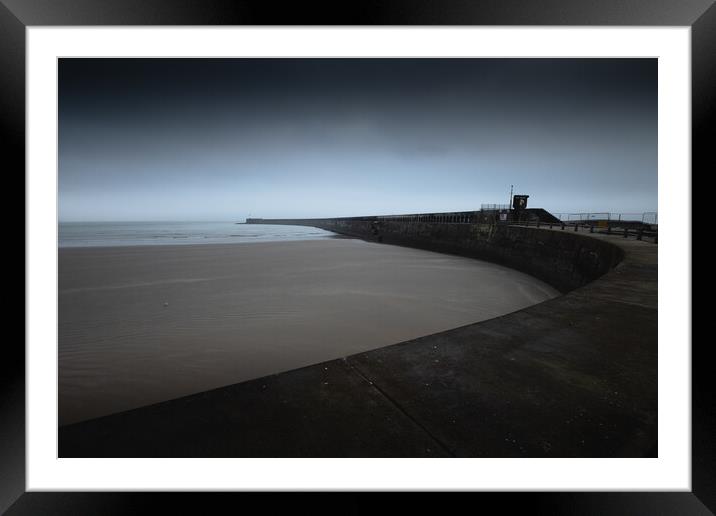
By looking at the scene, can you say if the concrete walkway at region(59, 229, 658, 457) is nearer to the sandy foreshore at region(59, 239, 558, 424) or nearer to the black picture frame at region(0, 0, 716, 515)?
the black picture frame at region(0, 0, 716, 515)

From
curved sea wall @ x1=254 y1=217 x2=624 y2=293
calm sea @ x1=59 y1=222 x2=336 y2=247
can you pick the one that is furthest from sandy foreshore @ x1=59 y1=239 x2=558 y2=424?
calm sea @ x1=59 y1=222 x2=336 y2=247

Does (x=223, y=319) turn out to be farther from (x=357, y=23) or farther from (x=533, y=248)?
(x=533, y=248)

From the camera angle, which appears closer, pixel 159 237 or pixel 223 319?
pixel 223 319

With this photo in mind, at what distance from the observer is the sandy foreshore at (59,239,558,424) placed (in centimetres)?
311

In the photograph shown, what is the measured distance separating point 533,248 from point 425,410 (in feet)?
42.0

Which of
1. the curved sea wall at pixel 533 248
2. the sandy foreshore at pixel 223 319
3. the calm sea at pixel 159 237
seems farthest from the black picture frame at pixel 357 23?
the calm sea at pixel 159 237

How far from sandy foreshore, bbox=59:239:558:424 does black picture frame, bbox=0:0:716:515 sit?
5.88 feet

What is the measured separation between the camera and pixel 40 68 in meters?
1.31

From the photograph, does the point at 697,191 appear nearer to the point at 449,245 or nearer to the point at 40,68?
the point at 40,68

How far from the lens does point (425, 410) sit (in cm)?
161

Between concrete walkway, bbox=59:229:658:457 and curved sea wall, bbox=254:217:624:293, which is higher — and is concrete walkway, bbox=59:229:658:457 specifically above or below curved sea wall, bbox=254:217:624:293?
below

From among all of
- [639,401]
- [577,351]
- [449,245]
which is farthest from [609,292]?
[449,245]

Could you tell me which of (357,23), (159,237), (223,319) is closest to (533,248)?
(223,319)

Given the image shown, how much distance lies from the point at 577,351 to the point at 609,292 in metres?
2.12
